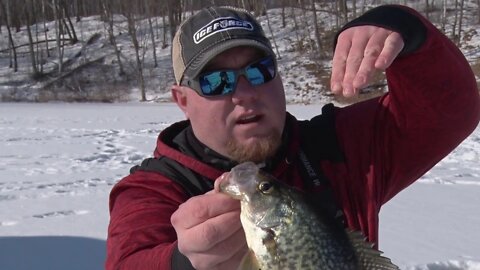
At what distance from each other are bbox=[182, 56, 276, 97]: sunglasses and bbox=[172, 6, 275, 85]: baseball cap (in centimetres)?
3

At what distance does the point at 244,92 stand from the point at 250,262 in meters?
0.67

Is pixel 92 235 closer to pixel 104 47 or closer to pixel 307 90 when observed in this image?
pixel 307 90

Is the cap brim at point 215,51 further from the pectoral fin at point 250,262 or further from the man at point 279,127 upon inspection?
the pectoral fin at point 250,262

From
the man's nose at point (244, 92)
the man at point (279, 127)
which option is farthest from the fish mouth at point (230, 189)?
the man's nose at point (244, 92)

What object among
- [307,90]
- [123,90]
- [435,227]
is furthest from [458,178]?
[123,90]

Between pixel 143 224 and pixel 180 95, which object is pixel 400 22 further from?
pixel 143 224

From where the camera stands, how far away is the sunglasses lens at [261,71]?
190cm

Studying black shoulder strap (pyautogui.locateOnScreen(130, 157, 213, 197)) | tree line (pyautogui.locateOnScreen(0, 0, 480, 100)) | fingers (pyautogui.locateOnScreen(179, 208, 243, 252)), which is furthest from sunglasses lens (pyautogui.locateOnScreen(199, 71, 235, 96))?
tree line (pyautogui.locateOnScreen(0, 0, 480, 100))

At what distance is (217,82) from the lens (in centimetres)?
190

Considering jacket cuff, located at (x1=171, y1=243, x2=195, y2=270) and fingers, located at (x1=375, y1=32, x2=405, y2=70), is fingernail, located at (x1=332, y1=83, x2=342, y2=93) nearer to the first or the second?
fingers, located at (x1=375, y1=32, x2=405, y2=70)

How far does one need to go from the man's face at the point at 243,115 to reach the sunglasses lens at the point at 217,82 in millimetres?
18

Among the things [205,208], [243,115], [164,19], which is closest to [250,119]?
[243,115]

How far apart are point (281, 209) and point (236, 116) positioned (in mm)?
570

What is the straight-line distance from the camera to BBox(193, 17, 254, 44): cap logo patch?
195 centimetres
